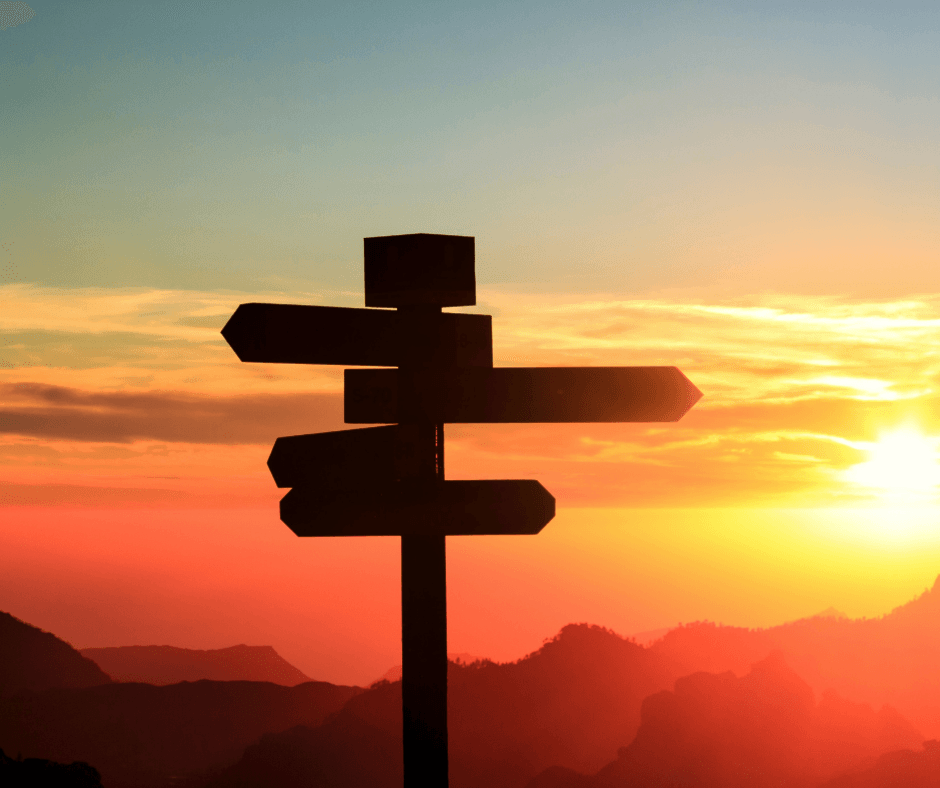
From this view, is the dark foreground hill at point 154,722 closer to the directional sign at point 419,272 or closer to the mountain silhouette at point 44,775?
the mountain silhouette at point 44,775

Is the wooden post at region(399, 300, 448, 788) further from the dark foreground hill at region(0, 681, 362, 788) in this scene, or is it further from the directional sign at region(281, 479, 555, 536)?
the dark foreground hill at region(0, 681, 362, 788)

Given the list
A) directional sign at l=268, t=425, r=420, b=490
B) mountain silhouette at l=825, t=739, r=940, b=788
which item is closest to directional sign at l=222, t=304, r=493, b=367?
directional sign at l=268, t=425, r=420, b=490

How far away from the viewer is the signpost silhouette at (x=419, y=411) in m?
4.65

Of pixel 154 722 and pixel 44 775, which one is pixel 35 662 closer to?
pixel 154 722

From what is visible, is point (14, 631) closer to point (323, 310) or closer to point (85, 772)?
point (85, 772)

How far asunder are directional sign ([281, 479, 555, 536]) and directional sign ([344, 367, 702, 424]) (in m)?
0.45

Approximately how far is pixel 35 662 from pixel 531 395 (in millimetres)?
166116

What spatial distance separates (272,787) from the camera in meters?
135

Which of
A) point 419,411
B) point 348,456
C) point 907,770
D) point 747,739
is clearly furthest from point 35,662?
point 419,411

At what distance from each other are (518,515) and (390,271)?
5.57ft

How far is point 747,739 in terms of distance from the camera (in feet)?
613

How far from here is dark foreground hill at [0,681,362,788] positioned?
137m

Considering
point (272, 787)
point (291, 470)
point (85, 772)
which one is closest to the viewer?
point (291, 470)

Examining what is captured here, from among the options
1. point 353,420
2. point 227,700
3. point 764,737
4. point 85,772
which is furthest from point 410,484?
point 764,737
